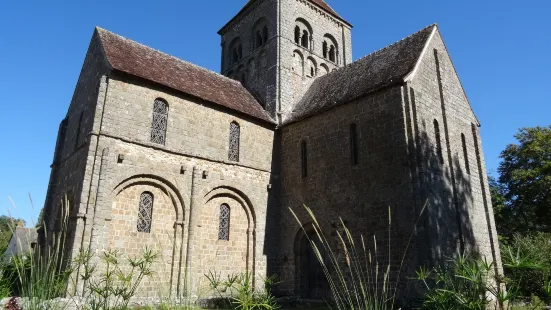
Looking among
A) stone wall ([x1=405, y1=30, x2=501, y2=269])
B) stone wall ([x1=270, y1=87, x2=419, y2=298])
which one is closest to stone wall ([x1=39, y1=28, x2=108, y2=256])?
stone wall ([x1=270, y1=87, x2=419, y2=298])

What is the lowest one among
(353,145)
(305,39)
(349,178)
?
(349,178)

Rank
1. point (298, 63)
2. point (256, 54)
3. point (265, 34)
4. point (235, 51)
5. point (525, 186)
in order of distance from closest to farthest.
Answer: point (298, 63) → point (256, 54) → point (265, 34) → point (235, 51) → point (525, 186)

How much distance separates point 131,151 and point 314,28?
47.0ft

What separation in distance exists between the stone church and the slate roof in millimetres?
86

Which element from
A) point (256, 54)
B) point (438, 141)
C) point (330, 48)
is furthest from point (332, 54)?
point (438, 141)

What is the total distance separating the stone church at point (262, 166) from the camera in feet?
43.3

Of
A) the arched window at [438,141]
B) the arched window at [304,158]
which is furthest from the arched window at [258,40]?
the arched window at [438,141]

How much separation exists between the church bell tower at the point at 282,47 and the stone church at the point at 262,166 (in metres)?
1.76

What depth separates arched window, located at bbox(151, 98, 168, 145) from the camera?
1493 cm

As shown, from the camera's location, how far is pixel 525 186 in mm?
26922

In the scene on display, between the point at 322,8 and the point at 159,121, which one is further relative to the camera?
the point at 322,8

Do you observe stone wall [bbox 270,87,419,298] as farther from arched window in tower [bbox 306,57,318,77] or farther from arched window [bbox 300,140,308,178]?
arched window in tower [bbox 306,57,318,77]

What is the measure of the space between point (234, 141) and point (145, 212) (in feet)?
16.7

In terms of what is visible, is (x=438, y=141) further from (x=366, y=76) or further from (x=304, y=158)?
(x=304, y=158)
